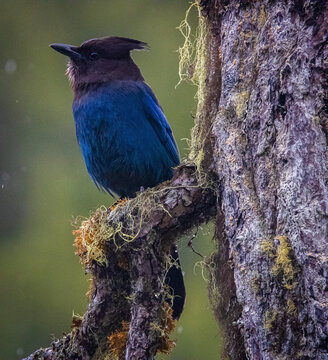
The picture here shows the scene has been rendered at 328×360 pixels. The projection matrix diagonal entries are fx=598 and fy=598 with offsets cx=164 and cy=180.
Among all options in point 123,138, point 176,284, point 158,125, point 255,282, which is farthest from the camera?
point 158,125

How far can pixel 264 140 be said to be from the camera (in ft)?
8.91

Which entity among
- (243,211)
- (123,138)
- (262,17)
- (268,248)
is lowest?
(268,248)

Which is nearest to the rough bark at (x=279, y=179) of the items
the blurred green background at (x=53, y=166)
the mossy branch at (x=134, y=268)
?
the mossy branch at (x=134, y=268)

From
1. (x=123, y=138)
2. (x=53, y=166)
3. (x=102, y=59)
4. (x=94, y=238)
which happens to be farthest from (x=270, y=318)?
(x=53, y=166)

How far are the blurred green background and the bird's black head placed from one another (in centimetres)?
332

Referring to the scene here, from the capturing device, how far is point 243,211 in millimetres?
2764

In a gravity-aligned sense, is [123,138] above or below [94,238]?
above

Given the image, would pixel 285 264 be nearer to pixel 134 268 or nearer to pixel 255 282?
pixel 255 282

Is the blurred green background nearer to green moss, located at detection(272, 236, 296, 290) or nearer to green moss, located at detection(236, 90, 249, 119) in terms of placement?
green moss, located at detection(236, 90, 249, 119)

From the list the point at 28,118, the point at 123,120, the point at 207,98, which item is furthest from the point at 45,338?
the point at 207,98

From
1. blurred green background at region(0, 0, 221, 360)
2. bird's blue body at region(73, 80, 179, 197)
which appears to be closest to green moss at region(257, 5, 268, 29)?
bird's blue body at region(73, 80, 179, 197)

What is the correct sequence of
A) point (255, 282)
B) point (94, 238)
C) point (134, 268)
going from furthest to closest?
point (94, 238) → point (134, 268) → point (255, 282)

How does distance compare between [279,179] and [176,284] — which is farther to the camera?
[176,284]

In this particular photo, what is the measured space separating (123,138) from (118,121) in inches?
5.3
